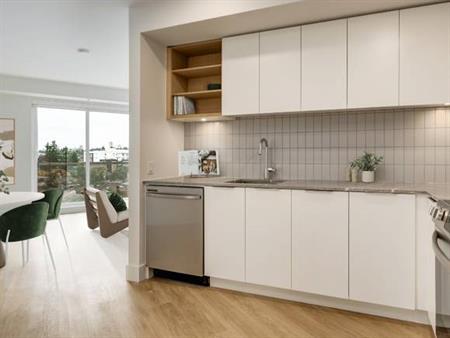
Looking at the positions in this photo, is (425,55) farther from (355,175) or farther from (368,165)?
(355,175)

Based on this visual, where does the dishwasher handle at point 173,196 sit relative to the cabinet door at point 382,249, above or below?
above

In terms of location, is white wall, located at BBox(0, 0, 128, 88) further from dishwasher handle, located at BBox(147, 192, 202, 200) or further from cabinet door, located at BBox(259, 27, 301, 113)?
dishwasher handle, located at BBox(147, 192, 202, 200)

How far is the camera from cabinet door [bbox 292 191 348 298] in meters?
2.51

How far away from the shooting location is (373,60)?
8.62 ft

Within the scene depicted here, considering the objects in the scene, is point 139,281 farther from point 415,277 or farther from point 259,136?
point 415,277

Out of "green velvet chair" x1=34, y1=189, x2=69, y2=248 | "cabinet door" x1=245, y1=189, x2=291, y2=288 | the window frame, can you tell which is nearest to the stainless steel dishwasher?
"cabinet door" x1=245, y1=189, x2=291, y2=288

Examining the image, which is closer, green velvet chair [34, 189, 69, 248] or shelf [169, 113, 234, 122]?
shelf [169, 113, 234, 122]

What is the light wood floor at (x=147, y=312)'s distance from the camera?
7.41ft

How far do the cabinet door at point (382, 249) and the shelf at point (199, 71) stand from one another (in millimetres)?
1787

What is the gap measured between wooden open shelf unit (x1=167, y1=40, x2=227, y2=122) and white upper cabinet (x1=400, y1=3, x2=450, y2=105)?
5.11ft

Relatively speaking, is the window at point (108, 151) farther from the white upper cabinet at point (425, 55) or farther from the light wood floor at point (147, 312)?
the white upper cabinet at point (425, 55)

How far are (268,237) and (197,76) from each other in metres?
1.89

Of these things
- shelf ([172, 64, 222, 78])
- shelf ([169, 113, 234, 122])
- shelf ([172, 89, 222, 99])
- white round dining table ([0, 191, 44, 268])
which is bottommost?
white round dining table ([0, 191, 44, 268])

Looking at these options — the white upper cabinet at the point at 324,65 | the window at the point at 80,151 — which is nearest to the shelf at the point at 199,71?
the white upper cabinet at the point at 324,65
